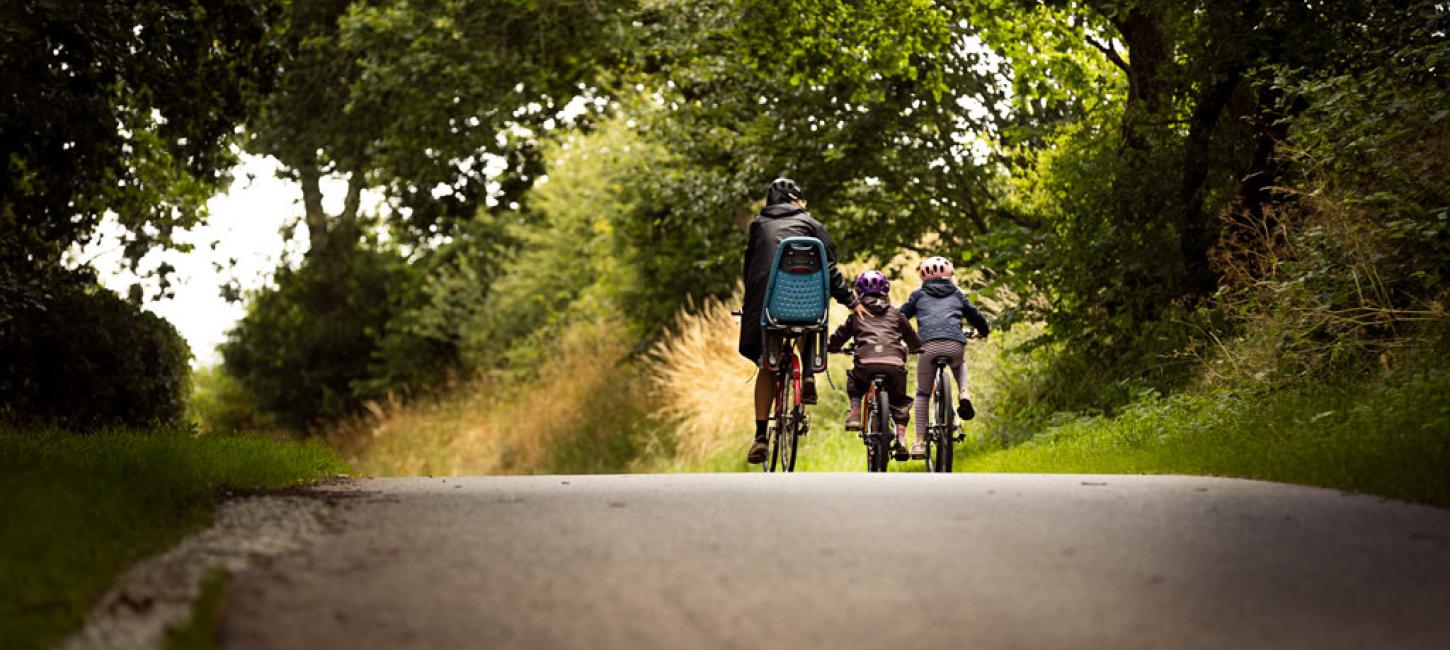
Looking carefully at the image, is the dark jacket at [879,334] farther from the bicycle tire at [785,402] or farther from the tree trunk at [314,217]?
the tree trunk at [314,217]

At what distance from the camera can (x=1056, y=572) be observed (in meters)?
6.16

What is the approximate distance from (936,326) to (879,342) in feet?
1.51

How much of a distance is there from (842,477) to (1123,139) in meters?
7.98

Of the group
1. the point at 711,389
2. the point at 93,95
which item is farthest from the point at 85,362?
the point at 711,389

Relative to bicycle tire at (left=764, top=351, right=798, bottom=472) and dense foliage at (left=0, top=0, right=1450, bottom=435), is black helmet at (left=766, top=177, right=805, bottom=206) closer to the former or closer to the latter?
bicycle tire at (left=764, top=351, right=798, bottom=472)

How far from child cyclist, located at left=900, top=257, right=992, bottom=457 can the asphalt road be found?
15.0ft

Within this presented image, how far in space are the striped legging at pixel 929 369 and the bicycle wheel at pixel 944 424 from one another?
0.35ft

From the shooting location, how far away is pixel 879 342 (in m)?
12.9

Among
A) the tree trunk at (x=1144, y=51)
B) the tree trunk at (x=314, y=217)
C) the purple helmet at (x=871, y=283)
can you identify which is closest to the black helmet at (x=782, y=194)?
the purple helmet at (x=871, y=283)

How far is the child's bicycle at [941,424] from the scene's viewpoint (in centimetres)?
1291

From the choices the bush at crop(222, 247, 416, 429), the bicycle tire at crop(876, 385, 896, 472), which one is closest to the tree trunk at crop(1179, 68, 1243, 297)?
the bicycle tire at crop(876, 385, 896, 472)

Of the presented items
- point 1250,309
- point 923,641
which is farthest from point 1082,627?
point 1250,309

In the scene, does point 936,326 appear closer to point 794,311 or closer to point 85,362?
point 794,311

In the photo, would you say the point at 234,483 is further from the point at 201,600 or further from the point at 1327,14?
the point at 1327,14
